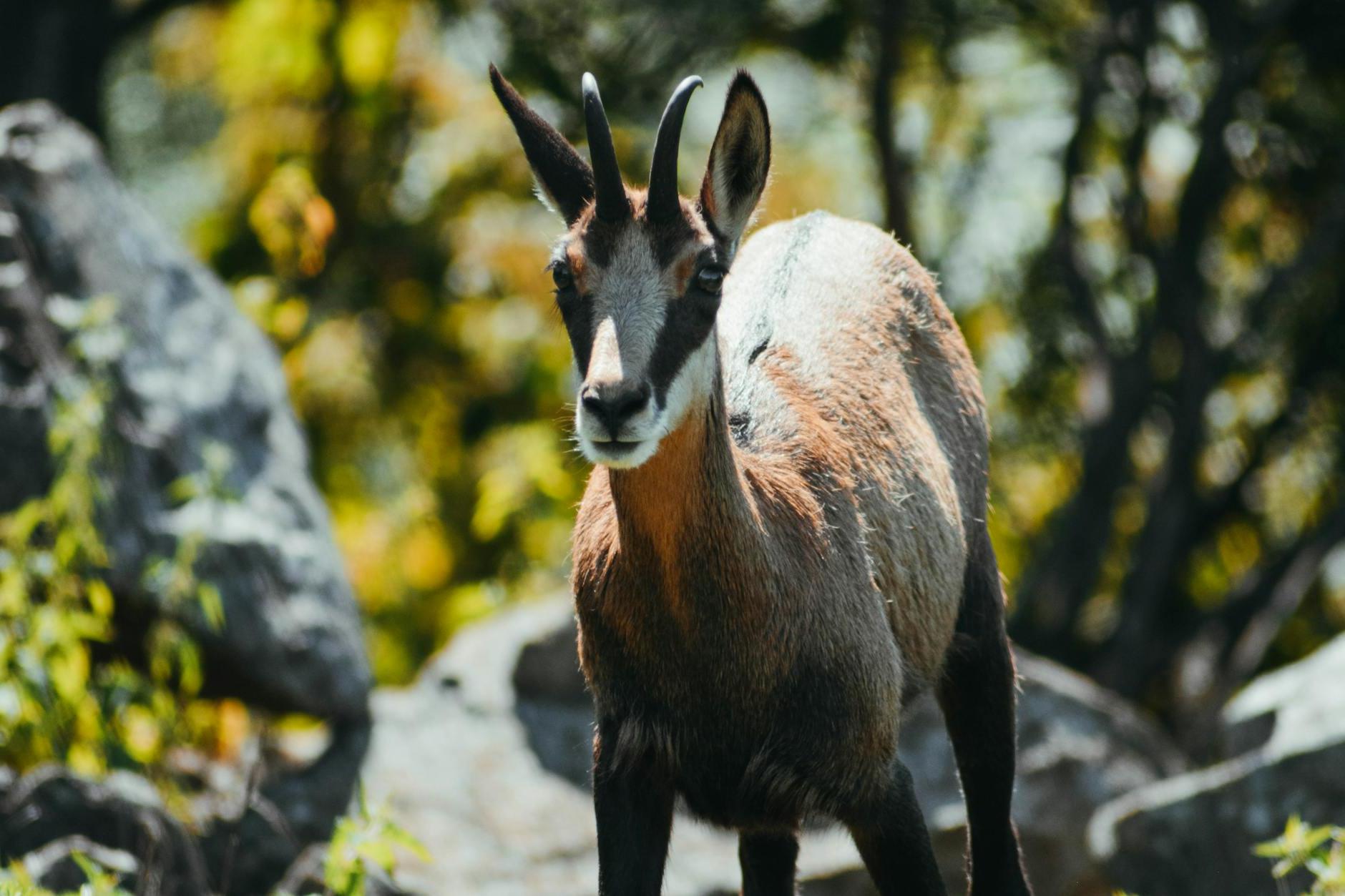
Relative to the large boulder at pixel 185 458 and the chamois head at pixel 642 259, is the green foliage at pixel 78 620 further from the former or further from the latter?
the chamois head at pixel 642 259

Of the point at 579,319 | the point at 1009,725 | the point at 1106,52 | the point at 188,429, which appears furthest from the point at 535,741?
Result: the point at 1106,52

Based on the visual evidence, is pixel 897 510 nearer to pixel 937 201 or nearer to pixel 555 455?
pixel 555 455

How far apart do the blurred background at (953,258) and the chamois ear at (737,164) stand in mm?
6129

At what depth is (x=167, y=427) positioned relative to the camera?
8023 millimetres

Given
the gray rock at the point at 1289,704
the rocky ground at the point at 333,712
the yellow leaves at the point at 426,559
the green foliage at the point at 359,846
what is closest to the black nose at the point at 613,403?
the green foliage at the point at 359,846

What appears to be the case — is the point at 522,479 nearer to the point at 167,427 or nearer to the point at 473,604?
the point at 473,604

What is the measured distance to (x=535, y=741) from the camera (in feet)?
28.9

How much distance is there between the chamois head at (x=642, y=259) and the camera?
4.15 m

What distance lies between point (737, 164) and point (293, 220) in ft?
21.6

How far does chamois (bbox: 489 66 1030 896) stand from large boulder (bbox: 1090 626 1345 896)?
2457mm

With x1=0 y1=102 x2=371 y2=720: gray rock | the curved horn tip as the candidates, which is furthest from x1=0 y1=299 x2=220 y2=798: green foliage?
the curved horn tip

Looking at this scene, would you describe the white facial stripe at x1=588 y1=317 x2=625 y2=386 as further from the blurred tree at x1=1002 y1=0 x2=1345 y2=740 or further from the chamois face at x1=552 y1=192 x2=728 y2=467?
the blurred tree at x1=1002 y1=0 x2=1345 y2=740

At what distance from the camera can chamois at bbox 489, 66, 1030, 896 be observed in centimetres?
446

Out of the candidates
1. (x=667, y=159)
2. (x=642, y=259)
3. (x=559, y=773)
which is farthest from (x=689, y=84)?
(x=559, y=773)
